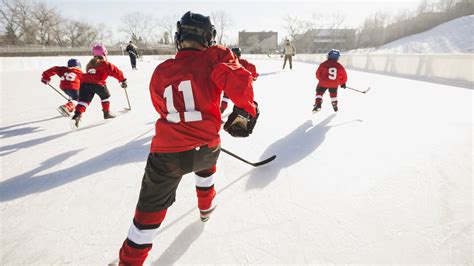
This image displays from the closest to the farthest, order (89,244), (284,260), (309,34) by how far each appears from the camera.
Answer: (284,260) < (89,244) < (309,34)

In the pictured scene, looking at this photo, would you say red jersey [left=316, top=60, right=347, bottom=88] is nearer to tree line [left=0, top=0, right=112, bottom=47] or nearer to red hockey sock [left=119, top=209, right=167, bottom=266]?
red hockey sock [left=119, top=209, right=167, bottom=266]


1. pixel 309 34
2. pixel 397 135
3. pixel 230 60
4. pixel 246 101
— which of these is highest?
pixel 309 34

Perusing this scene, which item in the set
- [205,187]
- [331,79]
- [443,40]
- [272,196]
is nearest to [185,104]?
[205,187]

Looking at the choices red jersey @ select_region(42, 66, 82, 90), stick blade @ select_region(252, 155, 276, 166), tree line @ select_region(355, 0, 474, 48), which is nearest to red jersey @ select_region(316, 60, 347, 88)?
stick blade @ select_region(252, 155, 276, 166)

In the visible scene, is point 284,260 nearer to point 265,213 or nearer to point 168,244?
point 265,213

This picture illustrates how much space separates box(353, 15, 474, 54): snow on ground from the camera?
30203 millimetres

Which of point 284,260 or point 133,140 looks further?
point 133,140

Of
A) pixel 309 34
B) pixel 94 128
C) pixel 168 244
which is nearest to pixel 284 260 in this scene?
pixel 168 244

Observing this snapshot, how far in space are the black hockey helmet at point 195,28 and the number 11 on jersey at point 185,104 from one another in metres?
0.28

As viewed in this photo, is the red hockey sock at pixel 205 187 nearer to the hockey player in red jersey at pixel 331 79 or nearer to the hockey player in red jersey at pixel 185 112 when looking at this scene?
the hockey player in red jersey at pixel 185 112

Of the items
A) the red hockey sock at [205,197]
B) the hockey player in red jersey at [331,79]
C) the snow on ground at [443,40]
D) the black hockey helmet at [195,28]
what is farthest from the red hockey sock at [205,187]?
the snow on ground at [443,40]

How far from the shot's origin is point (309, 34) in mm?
52000

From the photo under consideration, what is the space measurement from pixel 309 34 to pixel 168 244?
2266 inches

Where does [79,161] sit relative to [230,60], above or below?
below
